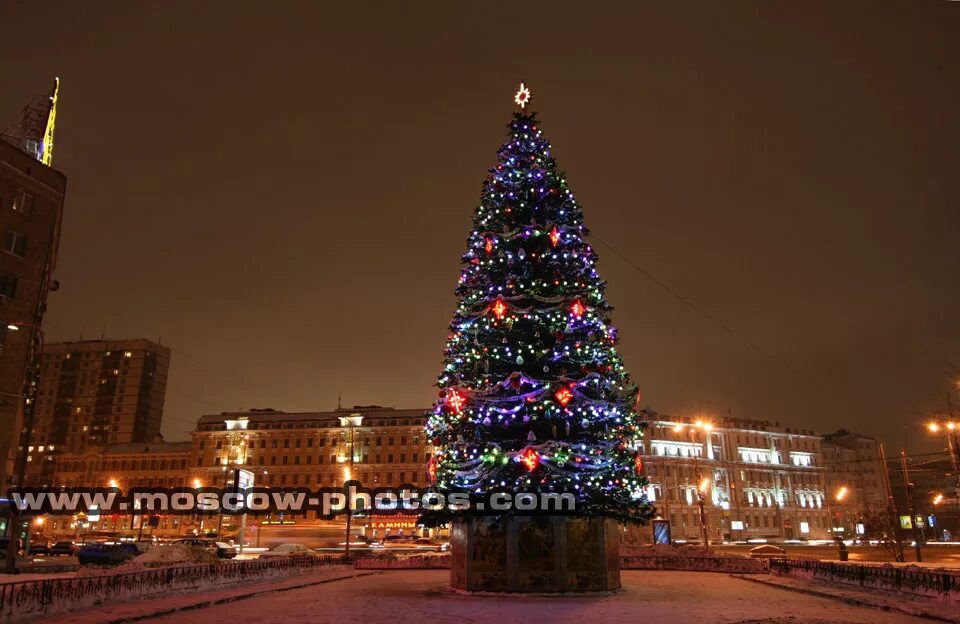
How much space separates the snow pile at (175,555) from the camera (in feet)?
112

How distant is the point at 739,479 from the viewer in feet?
368

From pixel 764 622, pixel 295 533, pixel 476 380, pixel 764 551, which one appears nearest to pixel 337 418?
pixel 295 533

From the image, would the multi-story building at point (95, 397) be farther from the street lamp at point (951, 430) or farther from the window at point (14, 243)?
the street lamp at point (951, 430)

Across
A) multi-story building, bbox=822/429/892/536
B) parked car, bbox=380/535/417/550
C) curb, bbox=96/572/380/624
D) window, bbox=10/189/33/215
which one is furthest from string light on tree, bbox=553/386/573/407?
multi-story building, bbox=822/429/892/536

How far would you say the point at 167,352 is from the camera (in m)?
151

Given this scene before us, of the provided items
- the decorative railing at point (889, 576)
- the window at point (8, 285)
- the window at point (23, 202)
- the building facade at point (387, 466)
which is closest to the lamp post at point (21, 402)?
the window at point (8, 285)

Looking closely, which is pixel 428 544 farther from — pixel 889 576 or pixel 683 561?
pixel 889 576

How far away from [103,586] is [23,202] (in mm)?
31238

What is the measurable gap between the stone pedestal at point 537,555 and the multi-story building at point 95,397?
132 metres

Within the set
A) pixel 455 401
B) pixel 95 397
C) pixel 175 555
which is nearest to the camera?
pixel 455 401

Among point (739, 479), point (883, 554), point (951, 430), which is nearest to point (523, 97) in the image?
point (951, 430)

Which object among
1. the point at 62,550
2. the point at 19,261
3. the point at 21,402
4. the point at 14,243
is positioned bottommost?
the point at 62,550

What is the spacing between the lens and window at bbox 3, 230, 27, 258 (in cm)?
4081

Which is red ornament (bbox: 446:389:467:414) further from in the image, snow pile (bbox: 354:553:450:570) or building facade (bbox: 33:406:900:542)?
building facade (bbox: 33:406:900:542)
